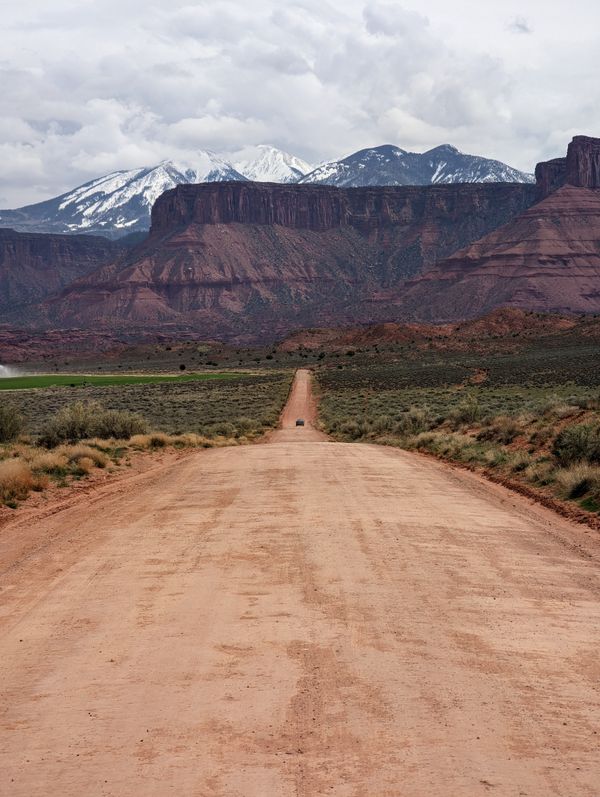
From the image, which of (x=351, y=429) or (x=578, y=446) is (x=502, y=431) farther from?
(x=351, y=429)

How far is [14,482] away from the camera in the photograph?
57.9 feet

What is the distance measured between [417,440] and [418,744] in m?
24.2

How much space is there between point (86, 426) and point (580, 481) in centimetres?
1640

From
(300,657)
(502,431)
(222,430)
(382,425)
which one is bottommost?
(222,430)

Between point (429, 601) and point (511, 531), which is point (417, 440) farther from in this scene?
point (429, 601)

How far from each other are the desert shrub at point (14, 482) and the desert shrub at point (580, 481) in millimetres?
10401

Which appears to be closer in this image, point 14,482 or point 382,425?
point 14,482

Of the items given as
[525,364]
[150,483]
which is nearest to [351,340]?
[525,364]

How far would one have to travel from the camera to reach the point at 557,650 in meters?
8.02

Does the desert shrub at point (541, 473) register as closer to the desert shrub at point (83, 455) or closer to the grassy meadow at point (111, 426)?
the grassy meadow at point (111, 426)

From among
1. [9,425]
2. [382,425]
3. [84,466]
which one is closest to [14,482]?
[84,466]

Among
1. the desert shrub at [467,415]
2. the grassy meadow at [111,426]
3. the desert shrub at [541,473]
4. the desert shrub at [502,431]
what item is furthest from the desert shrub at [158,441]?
the desert shrub at [541,473]

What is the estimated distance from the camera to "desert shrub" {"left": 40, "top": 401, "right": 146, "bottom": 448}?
27.7m

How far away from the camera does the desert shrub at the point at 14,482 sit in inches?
679
